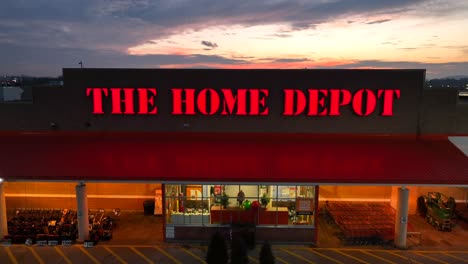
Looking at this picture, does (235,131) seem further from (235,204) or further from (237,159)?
(235,204)

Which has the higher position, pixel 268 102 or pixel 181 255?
pixel 268 102

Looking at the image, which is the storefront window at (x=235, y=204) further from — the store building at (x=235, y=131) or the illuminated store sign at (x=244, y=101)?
the illuminated store sign at (x=244, y=101)

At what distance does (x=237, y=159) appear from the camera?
61.1 ft

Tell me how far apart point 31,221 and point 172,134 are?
8885 mm

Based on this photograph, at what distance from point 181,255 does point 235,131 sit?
7189 millimetres

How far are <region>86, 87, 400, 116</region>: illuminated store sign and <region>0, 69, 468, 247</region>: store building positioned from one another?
6cm

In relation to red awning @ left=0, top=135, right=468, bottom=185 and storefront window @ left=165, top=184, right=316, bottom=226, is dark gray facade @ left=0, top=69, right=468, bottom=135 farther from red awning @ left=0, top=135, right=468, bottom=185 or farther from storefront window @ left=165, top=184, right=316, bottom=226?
storefront window @ left=165, top=184, right=316, bottom=226

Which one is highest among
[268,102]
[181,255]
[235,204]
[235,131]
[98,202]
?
[268,102]

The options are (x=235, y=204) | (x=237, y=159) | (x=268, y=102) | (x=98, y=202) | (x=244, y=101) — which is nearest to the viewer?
(x=237, y=159)

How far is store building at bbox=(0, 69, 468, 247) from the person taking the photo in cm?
1862

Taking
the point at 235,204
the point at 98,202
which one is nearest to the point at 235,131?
the point at 235,204

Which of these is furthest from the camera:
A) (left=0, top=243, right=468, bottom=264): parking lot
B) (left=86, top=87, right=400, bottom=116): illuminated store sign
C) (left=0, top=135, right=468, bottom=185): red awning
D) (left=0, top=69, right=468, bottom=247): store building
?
(left=86, top=87, right=400, bottom=116): illuminated store sign

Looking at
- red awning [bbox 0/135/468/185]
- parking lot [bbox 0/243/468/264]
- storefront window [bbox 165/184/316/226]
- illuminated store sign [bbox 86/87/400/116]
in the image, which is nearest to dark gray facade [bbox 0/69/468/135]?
illuminated store sign [bbox 86/87/400/116]

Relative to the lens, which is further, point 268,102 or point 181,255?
point 268,102
